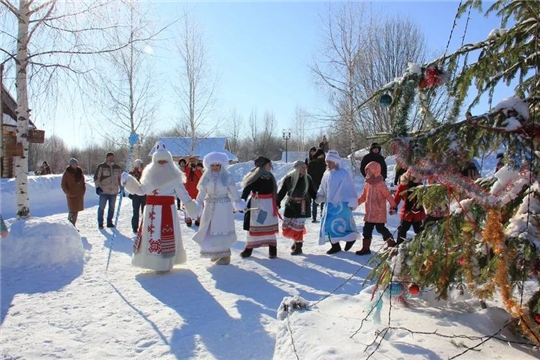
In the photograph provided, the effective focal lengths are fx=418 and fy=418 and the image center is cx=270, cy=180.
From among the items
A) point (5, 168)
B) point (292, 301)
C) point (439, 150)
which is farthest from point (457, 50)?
point (5, 168)

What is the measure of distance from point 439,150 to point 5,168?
2586 centimetres

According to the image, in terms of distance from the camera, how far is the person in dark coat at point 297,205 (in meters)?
7.50

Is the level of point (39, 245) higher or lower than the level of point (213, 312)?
higher

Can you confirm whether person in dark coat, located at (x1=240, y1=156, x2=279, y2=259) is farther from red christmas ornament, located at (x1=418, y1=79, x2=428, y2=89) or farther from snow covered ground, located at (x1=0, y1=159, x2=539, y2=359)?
red christmas ornament, located at (x1=418, y1=79, x2=428, y2=89)

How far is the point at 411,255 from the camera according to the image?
341 cm

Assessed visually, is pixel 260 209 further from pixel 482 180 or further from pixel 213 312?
pixel 482 180

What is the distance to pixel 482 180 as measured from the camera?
11.3 ft

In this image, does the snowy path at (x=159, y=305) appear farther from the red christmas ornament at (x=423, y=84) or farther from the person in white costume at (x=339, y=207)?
the red christmas ornament at (x=423, y=84)

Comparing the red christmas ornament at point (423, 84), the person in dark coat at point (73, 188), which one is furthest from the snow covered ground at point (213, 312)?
the person in dark coat at point (73, 188)

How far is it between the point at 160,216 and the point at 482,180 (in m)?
4.35

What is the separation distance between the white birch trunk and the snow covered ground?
49.4 inches

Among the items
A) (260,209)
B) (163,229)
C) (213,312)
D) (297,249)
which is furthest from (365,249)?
(213,312)

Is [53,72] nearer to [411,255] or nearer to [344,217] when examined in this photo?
[344,217]

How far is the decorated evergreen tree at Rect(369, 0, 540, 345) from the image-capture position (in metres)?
2.70
